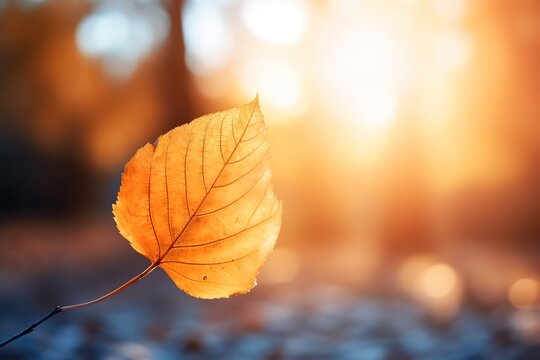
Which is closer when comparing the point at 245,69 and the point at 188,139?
the point at 188,139

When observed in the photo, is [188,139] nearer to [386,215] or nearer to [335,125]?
[386,215]

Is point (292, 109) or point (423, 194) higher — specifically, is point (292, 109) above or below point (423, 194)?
above

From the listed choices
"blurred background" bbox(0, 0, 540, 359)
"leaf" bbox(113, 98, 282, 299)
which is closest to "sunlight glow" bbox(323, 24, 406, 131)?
"blurred background" bbox(0, 0, 540, 359)

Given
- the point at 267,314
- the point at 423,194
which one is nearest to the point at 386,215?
the point at 423,194

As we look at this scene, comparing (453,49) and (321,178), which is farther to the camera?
(321,178)

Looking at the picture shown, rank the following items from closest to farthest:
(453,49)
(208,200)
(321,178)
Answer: (208,200), (453,49), (321,178)

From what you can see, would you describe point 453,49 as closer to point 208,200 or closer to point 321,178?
point 321,178

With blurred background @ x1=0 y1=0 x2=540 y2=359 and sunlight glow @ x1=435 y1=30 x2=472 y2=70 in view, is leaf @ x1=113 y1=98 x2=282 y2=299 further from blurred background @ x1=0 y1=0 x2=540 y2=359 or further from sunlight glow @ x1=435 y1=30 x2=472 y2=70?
sunlight glow @ x1=435 y1=30 x2=472 y2=70

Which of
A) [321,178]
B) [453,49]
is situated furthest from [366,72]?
[321,178]
